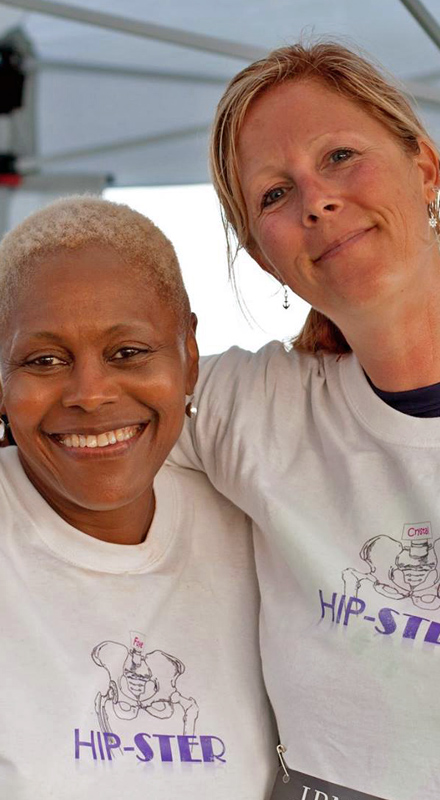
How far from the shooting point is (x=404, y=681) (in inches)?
61.8

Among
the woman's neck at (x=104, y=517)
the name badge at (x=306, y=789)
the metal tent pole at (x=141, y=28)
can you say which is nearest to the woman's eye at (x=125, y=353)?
the woman's neck at (x=104, y=517)

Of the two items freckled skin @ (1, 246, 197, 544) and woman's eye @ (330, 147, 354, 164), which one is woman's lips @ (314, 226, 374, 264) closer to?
woman's eye @ (330, 147, 354, 164)

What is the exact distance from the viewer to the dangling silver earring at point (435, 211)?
180 centimetres

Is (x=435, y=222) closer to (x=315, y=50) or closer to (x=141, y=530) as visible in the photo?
(x=315, y=50)

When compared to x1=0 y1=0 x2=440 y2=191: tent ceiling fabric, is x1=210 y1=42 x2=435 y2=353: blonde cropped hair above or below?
below

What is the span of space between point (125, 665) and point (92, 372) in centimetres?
47

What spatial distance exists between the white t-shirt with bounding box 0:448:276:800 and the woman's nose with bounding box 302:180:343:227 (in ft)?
1.86

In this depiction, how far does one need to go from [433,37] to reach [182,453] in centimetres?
154

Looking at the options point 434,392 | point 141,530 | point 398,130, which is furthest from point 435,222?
point 141,530

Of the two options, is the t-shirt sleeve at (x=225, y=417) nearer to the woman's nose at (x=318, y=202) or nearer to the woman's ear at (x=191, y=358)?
the woman's ear at (x=191, y=358)

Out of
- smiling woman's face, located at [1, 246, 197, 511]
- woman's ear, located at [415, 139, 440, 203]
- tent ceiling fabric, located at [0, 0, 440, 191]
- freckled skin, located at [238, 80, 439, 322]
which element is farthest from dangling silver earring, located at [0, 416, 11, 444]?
tent ceiling fabric, located at [0, 0, 440, 191]

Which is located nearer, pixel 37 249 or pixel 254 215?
pixel 37 249

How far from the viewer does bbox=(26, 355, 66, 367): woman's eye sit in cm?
161

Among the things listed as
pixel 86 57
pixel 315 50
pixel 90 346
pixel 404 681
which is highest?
pixel 86 57
